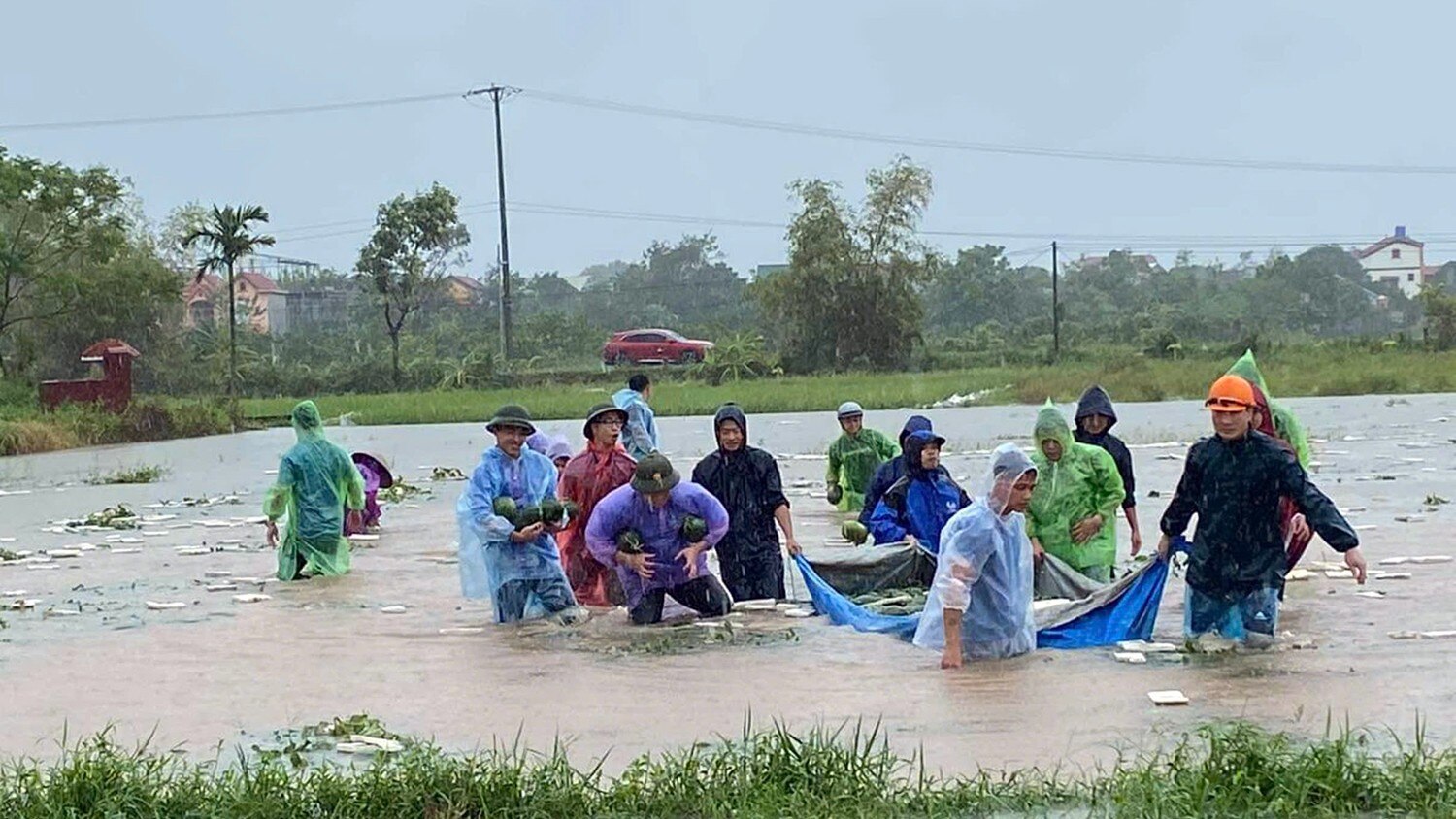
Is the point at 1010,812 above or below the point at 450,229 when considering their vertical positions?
below

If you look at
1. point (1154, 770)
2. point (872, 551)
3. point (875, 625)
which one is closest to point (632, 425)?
point (872, 551)

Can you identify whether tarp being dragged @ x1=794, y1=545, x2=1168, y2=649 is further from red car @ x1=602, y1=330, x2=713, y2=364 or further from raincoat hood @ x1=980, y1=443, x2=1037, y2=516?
red car @ x1=602, y1=330, x2=713, y2=364

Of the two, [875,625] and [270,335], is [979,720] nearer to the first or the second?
[875,625]

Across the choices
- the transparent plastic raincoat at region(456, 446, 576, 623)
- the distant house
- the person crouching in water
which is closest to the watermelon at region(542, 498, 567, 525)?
the transparent plastic raincoat at region(456, 446, 576, 623)

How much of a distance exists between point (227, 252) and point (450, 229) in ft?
39.7

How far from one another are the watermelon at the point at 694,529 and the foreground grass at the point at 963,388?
29.0 meters

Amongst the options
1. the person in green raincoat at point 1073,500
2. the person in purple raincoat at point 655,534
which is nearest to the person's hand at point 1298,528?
the person in green raincoat at point 1073,500

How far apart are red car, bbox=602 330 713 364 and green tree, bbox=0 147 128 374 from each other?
702 inches

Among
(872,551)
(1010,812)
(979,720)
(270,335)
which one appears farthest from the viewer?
(270,335)

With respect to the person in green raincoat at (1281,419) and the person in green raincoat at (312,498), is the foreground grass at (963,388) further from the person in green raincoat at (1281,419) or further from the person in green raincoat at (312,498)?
the person in green raincoat at (1281,419)

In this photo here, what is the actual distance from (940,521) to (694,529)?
6.27 feet

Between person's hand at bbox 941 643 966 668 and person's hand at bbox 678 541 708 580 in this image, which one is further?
A: person's hand at bbox 678 541 708 580

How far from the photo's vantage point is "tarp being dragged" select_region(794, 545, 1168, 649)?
9.73 meters

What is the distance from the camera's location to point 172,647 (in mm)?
11164
